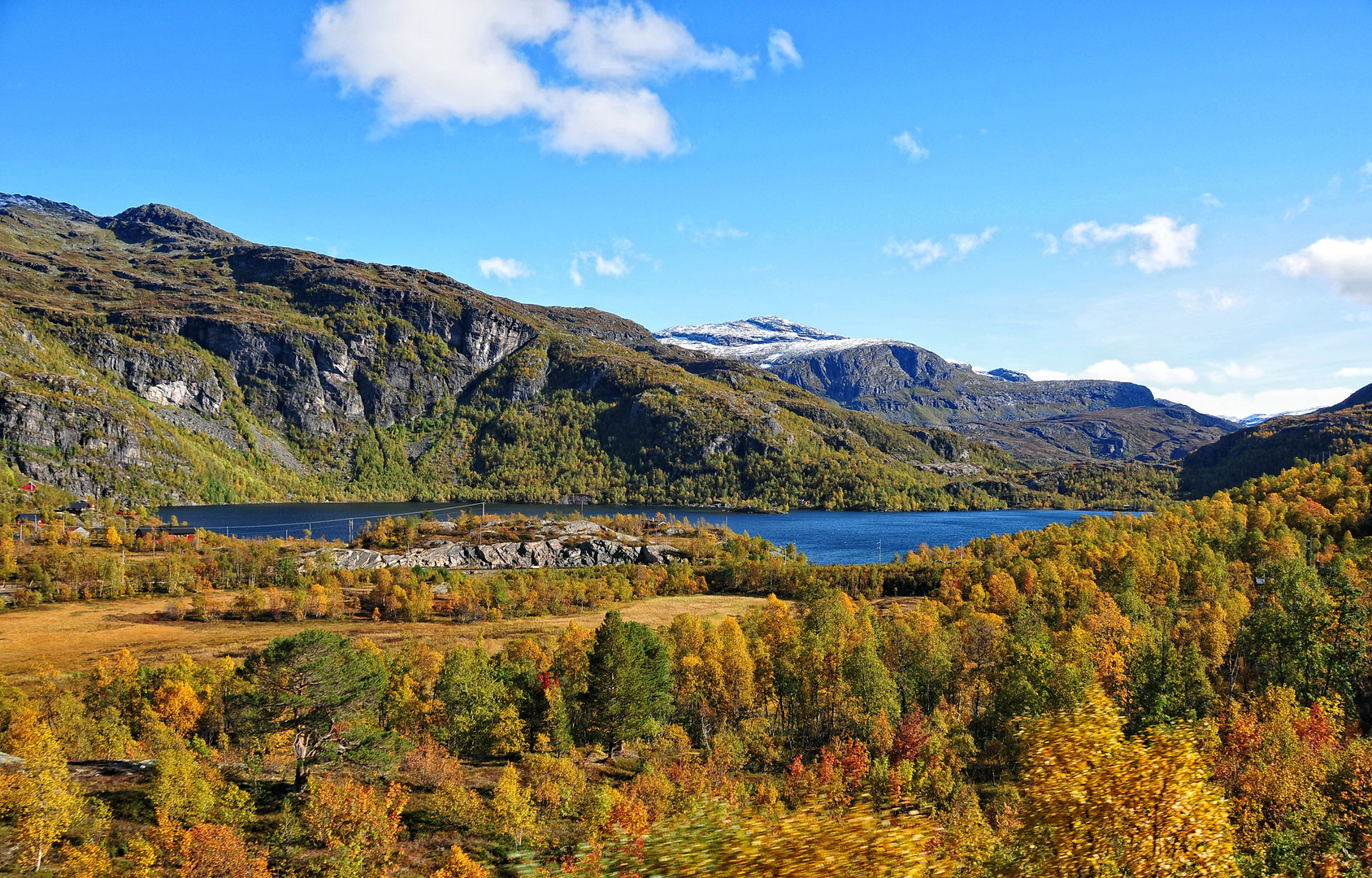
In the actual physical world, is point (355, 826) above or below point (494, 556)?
above

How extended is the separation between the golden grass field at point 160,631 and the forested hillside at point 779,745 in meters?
9.81

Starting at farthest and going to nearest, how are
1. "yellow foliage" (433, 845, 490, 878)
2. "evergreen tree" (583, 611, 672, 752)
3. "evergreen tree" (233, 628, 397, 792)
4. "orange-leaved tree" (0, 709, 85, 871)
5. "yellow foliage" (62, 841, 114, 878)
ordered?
"evergreen tree" (583, 611, 672, 752), "evergreen tree" (233, 628, 397, 792), "yellow foliage" (433, 845, 490, 878), "orange-leaved tree" (0, 709, 85, 871), "yellow foliage" (62, 841, 114, 878)

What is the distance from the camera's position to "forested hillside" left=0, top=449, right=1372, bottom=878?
16062 mm

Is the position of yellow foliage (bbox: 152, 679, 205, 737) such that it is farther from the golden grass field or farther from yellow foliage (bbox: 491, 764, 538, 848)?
yellow foliage (bbox: 491, 764, 538, 848)

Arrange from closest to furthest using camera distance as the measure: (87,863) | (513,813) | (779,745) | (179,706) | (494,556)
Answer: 1. (87,863)
2. (513,813)
3. (779,745)
4. (179,706)
5. (494,556)

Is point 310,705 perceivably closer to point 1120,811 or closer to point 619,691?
point 619,691

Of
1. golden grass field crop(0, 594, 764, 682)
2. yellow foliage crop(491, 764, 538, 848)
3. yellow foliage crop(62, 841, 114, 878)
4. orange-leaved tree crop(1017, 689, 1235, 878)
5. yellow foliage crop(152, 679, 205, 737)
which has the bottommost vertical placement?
golden grass field crop(0, 594, 764, 682)

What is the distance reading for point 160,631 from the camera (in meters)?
112

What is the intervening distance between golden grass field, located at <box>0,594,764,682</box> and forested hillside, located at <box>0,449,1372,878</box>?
32.2 feet

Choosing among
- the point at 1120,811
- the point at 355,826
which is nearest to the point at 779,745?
the point at 355,826

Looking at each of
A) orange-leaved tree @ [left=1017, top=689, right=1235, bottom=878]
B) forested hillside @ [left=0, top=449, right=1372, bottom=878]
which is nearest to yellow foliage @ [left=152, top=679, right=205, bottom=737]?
forested hillside @ [left=0, top=449, right=1372, bottom=878]

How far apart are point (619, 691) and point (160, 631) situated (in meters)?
99.7

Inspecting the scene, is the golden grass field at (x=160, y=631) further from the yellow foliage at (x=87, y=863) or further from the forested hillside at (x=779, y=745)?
the yellow foliage at (x=87, y=863)

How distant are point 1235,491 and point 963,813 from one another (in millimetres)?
201995
